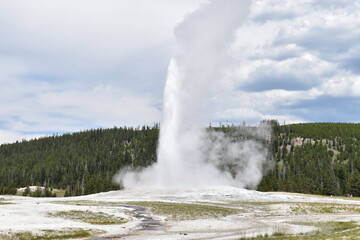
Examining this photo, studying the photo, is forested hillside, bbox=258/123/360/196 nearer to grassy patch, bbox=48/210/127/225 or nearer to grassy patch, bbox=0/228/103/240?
grassy patch, bbox=48/210/127/225

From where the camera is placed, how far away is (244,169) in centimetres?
15438

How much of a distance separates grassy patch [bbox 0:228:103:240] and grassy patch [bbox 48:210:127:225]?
19.3 ft

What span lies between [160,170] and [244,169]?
71.4 m

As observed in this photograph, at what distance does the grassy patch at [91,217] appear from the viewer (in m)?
36.2

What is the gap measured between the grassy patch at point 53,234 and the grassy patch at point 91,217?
5.88 m

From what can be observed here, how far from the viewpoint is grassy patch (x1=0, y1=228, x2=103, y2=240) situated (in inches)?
1029

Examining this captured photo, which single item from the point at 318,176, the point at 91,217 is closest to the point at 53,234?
the point at 91,217

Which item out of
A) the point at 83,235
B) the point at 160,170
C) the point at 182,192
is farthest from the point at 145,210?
the point at 160,170

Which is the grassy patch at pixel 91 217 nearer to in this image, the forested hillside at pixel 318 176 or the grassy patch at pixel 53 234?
the grassy patch at pixel 53 234

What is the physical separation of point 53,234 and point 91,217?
10.7 metres

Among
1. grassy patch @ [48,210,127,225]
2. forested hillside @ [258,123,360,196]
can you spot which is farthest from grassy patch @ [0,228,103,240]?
forested hillside @ [258,123,360,196]

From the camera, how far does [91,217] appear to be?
125ft

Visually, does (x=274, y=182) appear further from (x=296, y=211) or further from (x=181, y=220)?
(x=181, y=220)

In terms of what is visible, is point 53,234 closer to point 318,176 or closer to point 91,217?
point 91,217
